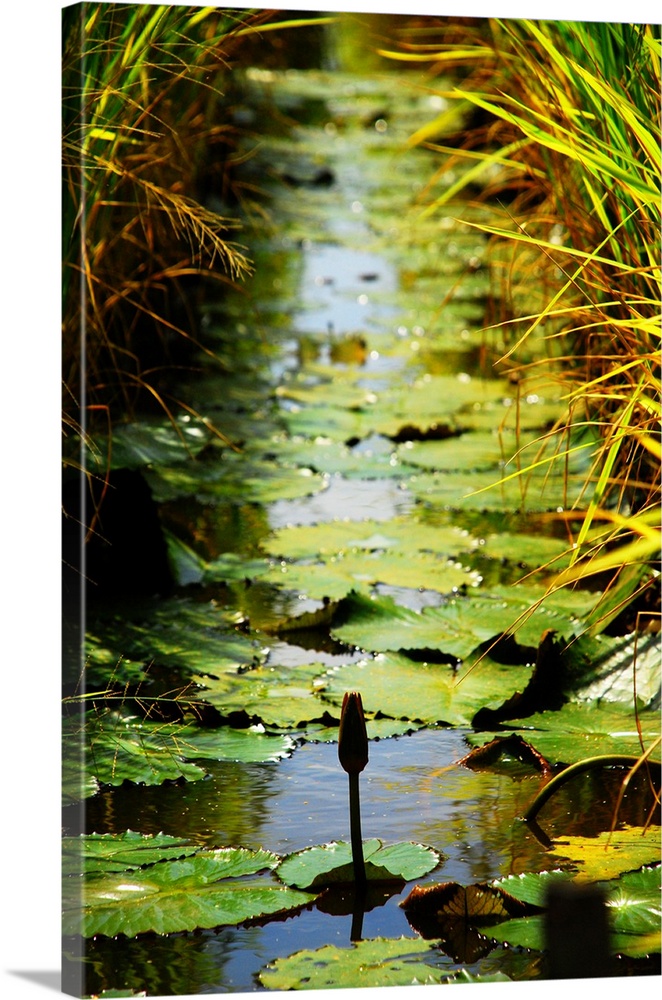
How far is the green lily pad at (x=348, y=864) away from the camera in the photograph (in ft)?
4.53

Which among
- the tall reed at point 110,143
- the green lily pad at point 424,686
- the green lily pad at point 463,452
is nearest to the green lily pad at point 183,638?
the green lily pad at point 424,686

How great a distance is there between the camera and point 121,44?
1.58m

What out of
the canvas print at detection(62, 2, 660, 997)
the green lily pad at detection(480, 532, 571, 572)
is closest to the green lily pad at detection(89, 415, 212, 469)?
the canvas print at detection(62, 2, 660, 997)

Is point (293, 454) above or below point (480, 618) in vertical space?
above

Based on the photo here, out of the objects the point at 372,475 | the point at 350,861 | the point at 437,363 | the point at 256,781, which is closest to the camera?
the point at 350,861

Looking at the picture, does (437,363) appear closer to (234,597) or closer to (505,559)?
(505,559)

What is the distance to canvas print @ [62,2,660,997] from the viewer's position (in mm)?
1342

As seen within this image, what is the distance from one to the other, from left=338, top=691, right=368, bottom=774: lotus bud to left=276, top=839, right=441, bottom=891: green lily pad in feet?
0.49

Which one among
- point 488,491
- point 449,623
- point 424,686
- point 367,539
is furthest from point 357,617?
point 488,491

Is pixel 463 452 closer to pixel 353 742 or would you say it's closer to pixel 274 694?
pixel 274 694

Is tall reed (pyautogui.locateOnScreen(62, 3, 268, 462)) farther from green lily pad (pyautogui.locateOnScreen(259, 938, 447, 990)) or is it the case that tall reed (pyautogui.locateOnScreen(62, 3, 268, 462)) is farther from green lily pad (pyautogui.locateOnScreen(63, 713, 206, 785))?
green lily pad (pyautogui.locateOnScreen(259, 938, 447, 990))
